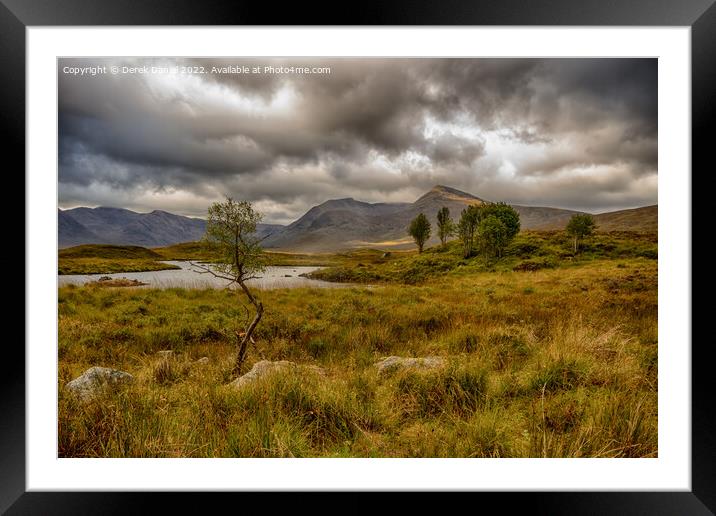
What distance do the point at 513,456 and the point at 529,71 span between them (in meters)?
5.59

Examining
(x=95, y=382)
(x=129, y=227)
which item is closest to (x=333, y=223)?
(x=129, y=227)

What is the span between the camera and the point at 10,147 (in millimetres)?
2572

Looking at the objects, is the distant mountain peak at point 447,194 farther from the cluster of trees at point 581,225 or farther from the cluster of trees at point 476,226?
the cluster of trees at point 581,225

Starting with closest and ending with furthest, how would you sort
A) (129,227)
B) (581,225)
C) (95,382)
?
(95,382) < (129,227) < (581,225)

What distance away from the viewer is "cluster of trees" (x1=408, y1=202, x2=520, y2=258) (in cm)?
669

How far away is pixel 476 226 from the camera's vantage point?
7543 mm

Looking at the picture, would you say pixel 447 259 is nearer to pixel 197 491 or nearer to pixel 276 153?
pixel 276 153

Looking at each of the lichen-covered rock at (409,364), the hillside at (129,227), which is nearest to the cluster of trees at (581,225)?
the lichen-covered rock at (409,364)

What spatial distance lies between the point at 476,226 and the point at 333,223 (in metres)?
3.93

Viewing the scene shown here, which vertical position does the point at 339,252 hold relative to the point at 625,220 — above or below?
below

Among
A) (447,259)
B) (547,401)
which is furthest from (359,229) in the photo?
(547,401)
